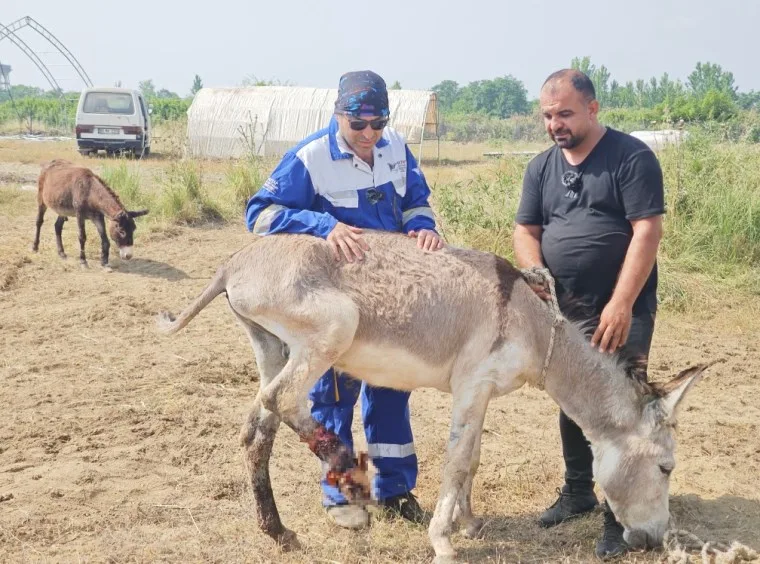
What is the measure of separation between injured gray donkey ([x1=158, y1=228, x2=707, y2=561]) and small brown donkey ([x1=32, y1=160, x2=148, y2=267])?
25.3 ft

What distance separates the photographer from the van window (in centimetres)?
2345

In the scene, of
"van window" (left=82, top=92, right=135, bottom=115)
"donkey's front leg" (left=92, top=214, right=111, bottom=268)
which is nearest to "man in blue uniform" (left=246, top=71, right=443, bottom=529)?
"donkey's front leg" (left=92, top=214, right=111, bottom=268)

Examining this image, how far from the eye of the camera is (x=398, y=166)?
14.2 feet

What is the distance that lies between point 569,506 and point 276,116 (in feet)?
77.2

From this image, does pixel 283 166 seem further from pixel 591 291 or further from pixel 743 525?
pixel 743 525

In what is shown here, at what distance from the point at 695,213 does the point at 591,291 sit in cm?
692

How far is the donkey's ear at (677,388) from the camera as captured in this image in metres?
3.69

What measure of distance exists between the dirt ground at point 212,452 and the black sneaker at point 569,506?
76 millimetres

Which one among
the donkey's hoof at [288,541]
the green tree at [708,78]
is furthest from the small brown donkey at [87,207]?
the green tree at [708,78]

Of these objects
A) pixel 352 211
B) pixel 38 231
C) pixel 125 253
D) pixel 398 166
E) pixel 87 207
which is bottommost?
pixel 125 253

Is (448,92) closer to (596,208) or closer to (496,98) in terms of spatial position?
(496,98)

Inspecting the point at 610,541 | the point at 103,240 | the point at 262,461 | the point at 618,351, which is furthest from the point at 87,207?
the point at 610,541

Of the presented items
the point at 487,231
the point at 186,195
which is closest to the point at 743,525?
the point at 487,231

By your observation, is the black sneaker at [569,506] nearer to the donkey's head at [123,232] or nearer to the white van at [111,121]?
the donkey's head at [123,232]
